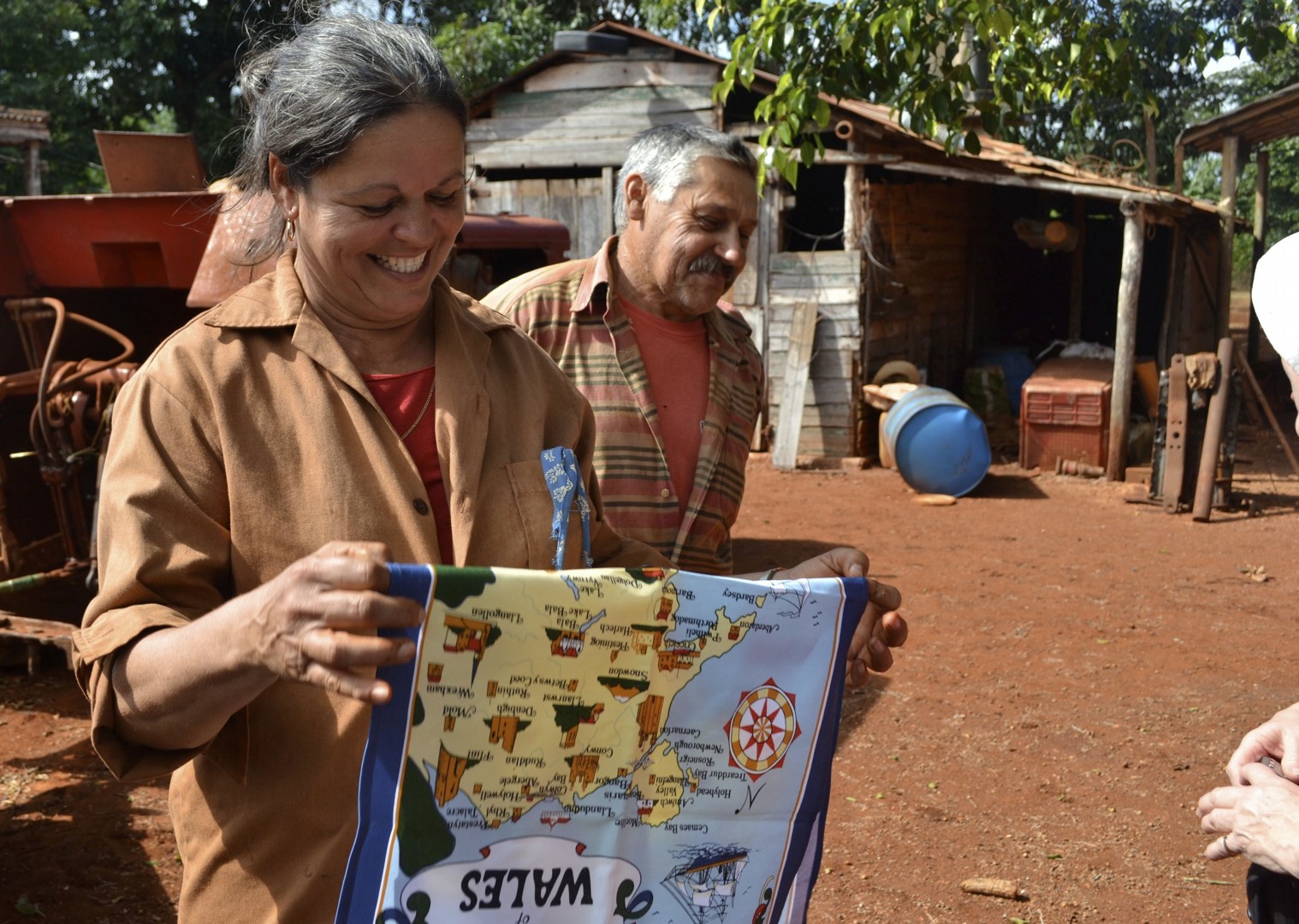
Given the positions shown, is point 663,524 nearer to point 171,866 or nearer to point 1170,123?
point 171,866

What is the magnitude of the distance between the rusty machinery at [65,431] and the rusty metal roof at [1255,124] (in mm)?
12572

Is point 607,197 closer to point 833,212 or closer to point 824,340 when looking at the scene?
point 824,340

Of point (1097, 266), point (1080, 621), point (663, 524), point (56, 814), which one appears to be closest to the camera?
point (663, 524)

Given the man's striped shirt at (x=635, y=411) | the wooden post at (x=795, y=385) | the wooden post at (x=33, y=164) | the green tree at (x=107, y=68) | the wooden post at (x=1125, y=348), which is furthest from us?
the green tree at (x=107, y=68)

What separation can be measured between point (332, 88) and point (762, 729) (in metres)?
1.07

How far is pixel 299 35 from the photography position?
1705mm

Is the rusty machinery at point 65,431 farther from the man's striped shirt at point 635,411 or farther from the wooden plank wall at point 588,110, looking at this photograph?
the wooden plank wall at point 588,110

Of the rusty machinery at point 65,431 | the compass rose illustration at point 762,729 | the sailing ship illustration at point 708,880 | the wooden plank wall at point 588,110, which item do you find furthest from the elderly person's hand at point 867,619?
the wooden plank wall at point 588,110

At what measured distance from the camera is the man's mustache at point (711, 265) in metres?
3.21

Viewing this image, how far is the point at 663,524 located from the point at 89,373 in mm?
3489

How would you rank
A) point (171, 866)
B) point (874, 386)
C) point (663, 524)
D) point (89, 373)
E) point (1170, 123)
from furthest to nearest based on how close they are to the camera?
point (1170, 123)
point (874, 386)
point (89, 373)
point (171, 866)
point (663, 524)

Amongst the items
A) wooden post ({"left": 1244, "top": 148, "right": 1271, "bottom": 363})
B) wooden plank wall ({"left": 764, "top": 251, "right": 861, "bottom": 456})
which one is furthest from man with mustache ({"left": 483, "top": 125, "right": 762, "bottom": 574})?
wooden post ({"left": 1244, "top": 148, "right": 1271, "bottom": 363})

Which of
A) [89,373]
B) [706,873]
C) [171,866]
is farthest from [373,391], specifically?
[89,373]

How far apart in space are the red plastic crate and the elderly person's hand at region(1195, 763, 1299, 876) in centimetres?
995
